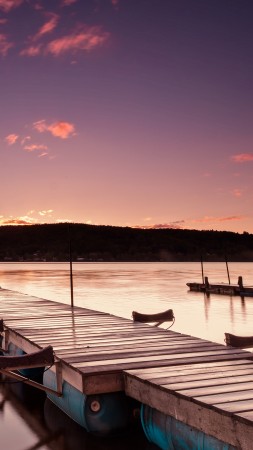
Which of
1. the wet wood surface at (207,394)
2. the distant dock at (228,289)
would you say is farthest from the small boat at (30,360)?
the distant dock at (228,289)

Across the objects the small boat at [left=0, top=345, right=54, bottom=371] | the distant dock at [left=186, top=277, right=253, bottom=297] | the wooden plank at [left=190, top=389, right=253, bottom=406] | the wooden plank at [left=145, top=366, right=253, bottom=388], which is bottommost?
the distant dock at [left=186, top=277, right=253, bottom=297]

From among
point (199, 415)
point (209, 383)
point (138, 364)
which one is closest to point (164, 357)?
point (138, 364)

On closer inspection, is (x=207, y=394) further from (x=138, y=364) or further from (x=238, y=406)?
(x=138, y=364)

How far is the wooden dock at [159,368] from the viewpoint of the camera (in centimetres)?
593

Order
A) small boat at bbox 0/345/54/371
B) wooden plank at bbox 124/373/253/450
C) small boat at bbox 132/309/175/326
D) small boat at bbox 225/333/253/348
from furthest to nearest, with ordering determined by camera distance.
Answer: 1. small boat at bbox 132/309/175/326
2. small boat at bbox 225/333/253/348
3. small boat at bbox 0/345/54/371
4. wooden plank at bbox 124/373/253/450

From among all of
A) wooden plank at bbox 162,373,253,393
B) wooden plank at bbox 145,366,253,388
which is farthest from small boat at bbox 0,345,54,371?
wooden plank at bbox 162,373,253,393

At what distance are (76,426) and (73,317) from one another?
18.6 ft

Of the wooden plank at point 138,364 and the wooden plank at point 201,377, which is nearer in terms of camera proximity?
the wooden plank at point 201,377

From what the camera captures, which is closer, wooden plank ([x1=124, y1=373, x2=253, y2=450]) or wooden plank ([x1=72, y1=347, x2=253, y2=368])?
wooden plank ([x1=124, y1=373, x2=253, y2=450])

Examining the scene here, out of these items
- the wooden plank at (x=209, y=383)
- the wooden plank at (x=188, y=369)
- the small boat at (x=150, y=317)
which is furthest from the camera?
the small boat at (x=150, y=317)

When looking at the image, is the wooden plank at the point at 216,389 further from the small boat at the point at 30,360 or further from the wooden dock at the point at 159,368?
the small boat at the point at 30,360

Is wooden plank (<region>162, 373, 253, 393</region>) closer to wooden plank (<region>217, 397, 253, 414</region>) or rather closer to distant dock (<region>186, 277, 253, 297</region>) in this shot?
wooden plank (<region>217, 397, 253, 414</region>)

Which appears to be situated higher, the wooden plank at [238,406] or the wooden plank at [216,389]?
the wooden plank at [216,389]

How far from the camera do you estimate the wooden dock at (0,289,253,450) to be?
593cm
